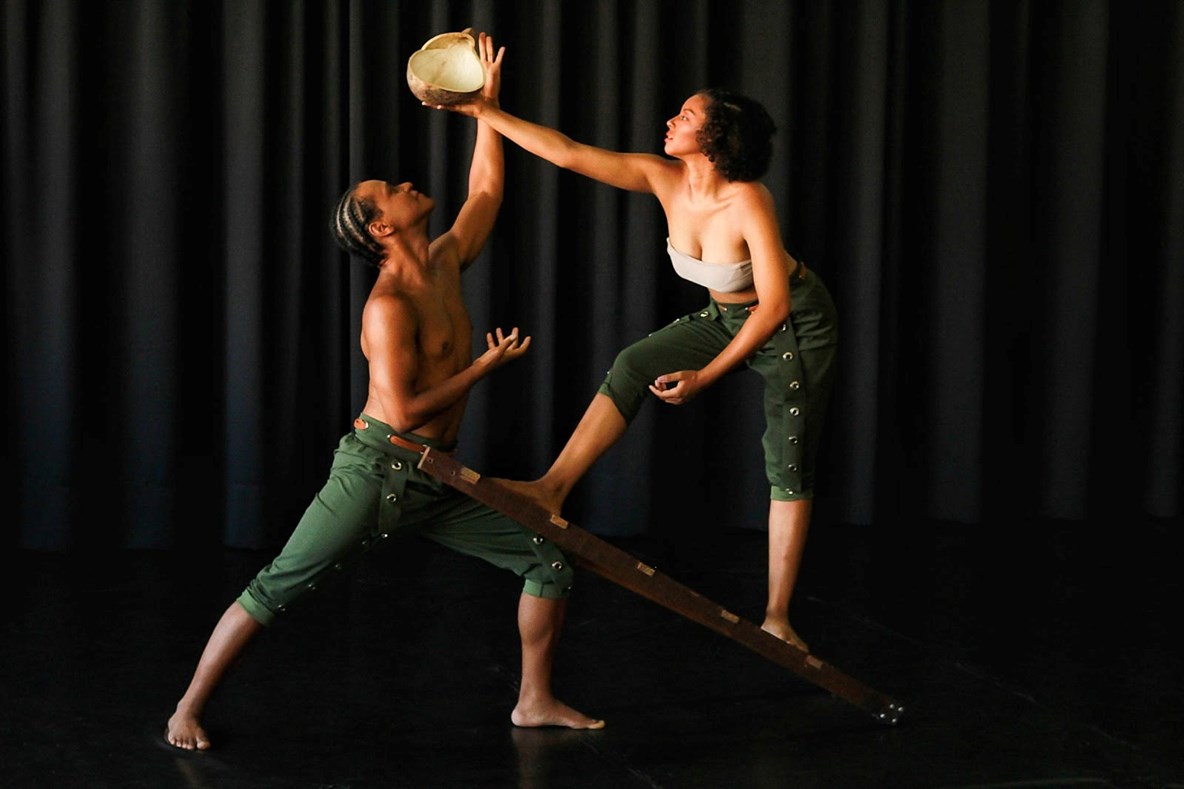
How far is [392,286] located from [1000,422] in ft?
11.0

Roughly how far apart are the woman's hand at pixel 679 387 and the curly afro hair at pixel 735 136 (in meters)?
0.53

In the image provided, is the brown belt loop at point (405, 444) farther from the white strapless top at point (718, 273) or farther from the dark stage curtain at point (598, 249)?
the dark stage curtain at point (598, 249)

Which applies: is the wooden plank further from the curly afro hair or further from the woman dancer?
the curly afro hair

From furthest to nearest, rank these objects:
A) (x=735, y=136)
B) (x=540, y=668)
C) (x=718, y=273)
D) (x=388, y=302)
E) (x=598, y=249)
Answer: (x=598, y=249)
(x=718, y=273)
(x=735, y=136)
(x=540, y=668)
(x=388, y=302)

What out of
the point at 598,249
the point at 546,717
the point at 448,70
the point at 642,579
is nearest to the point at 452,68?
the point at 448,70

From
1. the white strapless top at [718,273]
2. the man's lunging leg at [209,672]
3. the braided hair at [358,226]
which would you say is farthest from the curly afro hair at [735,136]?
the man's lunging leg at [209,672]

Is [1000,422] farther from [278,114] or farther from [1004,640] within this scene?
[278,114]

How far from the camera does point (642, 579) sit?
11.0 ft

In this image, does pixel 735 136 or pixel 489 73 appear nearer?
pixel 489 73

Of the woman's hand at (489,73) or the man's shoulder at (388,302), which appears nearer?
the man's shoulder at (388,302)

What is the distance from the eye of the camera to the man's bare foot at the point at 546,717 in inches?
137

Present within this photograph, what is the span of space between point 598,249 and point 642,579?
231cm

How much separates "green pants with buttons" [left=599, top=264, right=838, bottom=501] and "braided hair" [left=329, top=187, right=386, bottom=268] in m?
0.82

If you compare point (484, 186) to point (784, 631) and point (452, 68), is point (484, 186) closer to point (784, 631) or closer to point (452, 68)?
point (452, 68)
